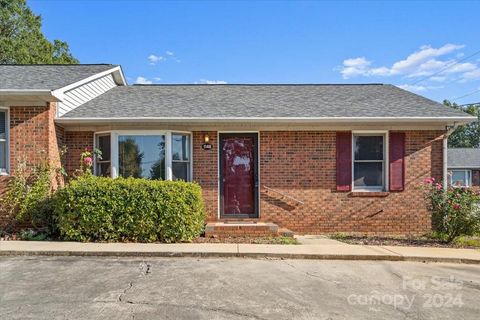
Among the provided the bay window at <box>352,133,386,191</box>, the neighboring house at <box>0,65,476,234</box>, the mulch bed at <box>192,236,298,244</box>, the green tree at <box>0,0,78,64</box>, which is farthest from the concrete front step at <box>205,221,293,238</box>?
the green tree at <box>0,0,78,64</box>

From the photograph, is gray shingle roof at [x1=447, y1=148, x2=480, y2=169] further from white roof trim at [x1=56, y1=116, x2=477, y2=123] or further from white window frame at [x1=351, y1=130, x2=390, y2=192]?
white window frame at [x1=351, y1=130, x2=390, y2=192]

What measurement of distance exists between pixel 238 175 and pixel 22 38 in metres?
25.8

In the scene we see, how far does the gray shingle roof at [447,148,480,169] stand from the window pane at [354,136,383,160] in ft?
87.5

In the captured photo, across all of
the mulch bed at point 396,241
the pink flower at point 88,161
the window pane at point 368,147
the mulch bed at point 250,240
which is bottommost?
the mulch bed at point 396,241

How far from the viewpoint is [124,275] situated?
5512mm

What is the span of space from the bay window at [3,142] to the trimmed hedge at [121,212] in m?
1.80

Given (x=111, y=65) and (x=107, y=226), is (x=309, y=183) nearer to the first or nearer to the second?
(x=107, y=226)

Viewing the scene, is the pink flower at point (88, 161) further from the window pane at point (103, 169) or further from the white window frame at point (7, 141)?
the white window frame at point (7, 141)

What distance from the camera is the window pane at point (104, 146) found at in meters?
9.49

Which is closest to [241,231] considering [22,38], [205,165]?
[205,165]

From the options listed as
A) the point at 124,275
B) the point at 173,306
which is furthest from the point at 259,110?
the point at 173,306

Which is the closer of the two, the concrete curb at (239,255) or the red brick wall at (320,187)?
the concrete curb at (239,255)

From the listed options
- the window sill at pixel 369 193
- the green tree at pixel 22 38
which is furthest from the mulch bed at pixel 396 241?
the green tree at pixel 22 38

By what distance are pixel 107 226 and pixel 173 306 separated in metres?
3.90
